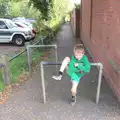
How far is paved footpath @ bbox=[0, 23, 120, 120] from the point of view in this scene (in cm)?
427

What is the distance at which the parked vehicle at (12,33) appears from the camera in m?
13.9

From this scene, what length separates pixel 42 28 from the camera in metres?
11.8

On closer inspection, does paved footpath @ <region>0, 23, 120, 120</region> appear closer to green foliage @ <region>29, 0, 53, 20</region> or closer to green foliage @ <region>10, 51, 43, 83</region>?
green foliage @ <region>10, 51, 43, 83</region>

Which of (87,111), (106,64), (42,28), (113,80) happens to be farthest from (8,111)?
(42,28)

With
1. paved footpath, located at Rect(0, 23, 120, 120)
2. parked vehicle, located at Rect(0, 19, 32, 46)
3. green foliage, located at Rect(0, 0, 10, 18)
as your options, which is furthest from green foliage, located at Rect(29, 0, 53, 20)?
green foliage, located at Rect(0, 0, 10, 18)

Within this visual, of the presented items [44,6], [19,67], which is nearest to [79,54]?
[19,67]

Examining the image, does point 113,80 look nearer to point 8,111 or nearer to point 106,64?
point 106,64

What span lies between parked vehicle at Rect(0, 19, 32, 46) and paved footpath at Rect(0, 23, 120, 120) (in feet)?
27.3

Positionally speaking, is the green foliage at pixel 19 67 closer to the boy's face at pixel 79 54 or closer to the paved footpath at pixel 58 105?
the paved footpath at pixel 58 105

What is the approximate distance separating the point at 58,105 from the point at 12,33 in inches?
396

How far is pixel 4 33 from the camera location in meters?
14.0

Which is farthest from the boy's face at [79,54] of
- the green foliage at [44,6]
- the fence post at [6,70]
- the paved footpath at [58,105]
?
the green foliage at [44,6]

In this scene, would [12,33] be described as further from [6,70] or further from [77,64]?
[77,64]

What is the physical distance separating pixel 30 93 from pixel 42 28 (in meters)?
6.86
